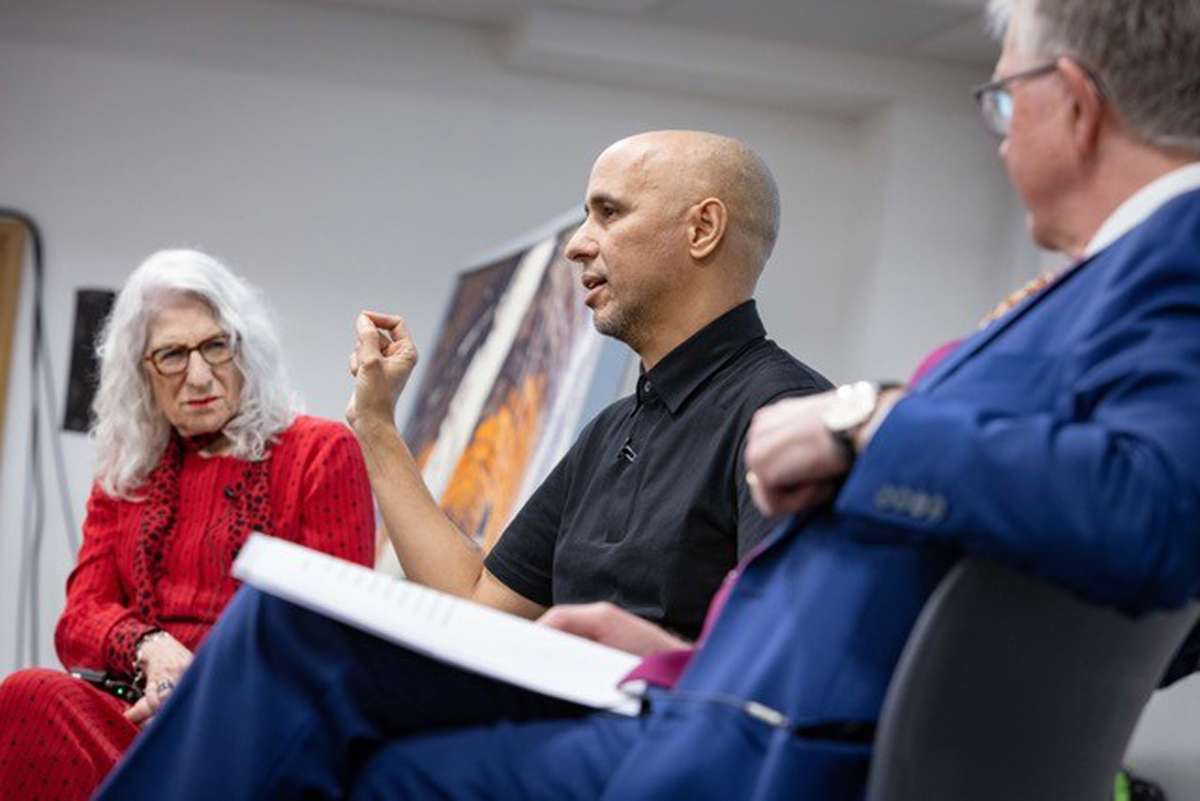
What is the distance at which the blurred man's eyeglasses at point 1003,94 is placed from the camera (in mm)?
1308

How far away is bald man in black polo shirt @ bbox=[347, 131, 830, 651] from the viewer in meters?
2.13

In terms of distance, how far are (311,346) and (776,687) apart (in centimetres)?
520

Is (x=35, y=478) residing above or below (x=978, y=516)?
below

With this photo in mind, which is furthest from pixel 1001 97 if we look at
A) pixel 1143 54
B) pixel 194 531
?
pixel 194 531

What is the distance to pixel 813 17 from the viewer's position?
5898 mm

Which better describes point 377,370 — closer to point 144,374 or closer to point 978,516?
point 144,374

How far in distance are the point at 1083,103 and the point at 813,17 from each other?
186 inches

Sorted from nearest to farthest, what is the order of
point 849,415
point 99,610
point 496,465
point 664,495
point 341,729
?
point 849,415 → point 341,729 → point 664,495 → point 99,610 → point 496,465

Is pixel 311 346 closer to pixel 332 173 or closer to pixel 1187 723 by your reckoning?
pixel 332 173

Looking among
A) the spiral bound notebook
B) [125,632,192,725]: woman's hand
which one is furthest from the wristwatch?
[125,632,192,725]: woman's hand

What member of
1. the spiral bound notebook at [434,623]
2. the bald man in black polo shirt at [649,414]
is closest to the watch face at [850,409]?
the spiral bound notebook at [434,623]

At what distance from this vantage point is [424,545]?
2439 mm

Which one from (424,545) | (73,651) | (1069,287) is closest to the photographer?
(1069,287)

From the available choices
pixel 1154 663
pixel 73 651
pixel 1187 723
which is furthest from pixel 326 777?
pixel 1187 723
